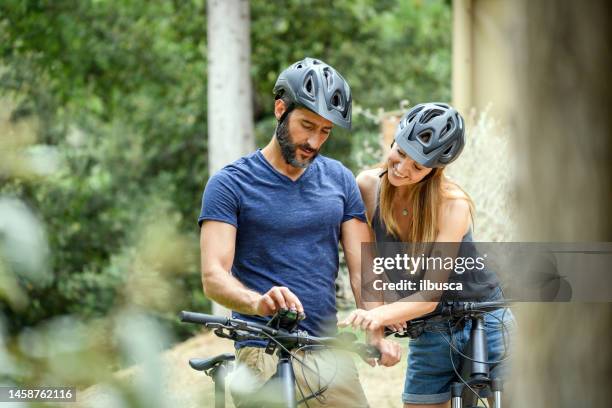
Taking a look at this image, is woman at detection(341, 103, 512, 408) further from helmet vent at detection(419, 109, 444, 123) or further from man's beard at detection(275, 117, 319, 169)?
man's beard at detection(275, 117, 319, 169)

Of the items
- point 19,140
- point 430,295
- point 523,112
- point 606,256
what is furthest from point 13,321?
point 430,295

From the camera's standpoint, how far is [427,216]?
3.76m

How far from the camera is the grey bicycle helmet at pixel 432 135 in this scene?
370 cm

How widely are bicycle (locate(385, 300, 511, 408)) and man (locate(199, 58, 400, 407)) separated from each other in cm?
31

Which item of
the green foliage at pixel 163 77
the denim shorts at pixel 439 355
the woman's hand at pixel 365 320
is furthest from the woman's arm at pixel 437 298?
the green foliage at pixel 163 77

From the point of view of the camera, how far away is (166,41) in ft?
52.4

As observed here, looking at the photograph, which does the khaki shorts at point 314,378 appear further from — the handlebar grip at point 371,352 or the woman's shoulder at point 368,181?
the woman's shoulder at point 368,181

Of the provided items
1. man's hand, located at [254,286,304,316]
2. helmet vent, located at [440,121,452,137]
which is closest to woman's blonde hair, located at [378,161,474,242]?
helmet vent, located at [440,121,452,137]

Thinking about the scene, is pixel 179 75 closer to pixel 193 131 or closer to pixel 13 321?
pixel 193 131

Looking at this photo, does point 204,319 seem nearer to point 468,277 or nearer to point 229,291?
point 229,291

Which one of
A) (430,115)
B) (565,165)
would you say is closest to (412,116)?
(430,115)

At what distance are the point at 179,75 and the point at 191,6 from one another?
105 cm

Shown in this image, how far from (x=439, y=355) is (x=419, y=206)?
576mm

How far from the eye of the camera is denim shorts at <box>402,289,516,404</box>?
3.91 m
